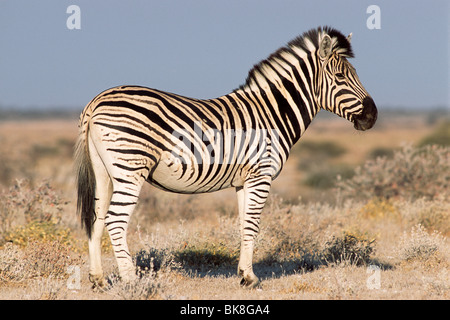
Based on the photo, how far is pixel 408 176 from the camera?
12.3 metres

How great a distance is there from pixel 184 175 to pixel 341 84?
2473 mm

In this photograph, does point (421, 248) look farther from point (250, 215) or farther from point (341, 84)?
point (250, 215)

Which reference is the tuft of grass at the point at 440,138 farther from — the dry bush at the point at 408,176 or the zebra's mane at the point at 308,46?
the zebra's mane at the point at 308,46

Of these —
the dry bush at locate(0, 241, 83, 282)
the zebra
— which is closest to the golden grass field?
the dry bush at locate(0, 241, 83, 282)

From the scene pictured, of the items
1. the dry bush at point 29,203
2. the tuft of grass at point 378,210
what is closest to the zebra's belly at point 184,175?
the dry bush at point 29,203

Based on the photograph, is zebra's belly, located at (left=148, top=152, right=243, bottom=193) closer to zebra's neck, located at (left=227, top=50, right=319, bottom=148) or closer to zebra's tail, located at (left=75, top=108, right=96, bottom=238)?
zebra's tail, located at (left=75, top=108, right=96, bottom=238)

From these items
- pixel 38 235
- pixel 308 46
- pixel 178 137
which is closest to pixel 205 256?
pixel 178 137

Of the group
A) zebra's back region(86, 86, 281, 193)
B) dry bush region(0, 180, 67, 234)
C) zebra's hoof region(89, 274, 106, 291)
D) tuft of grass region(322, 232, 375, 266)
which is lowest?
tuft of grass region(322, 232, 375, 266)

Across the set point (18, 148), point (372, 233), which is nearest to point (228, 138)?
point (372, 233)

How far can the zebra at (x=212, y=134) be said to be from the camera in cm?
588

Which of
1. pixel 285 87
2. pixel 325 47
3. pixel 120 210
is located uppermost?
pixel 325 47

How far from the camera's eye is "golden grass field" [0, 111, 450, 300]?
6.40 m

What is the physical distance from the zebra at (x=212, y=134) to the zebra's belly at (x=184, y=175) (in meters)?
0.01

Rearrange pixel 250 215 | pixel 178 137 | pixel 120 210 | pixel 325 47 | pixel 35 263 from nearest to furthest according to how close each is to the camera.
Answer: pixel 120 210
pixel 178 137
pixel 250 215
pixel 325 47
pixel 35 263
